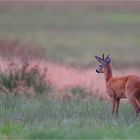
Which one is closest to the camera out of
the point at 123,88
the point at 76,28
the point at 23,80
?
the point at 123,88

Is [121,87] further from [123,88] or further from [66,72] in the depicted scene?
[66,72]

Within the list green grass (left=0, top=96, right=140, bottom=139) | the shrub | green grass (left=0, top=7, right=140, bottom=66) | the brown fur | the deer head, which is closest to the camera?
green grass (left=0, top=96, right=140, bottom=139)

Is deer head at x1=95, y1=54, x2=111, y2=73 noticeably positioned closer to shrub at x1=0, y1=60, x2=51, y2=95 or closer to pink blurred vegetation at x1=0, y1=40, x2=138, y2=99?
pink blurred vegetation at x1=0, y1=40, x2=138, y2=99

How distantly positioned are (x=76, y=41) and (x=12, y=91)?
17.9 metres

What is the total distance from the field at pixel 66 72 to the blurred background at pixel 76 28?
0.12ft

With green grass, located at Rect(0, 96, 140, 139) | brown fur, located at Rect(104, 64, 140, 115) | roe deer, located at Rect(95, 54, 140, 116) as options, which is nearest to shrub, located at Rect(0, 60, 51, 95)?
green grass, located at Rect(0, 96, 140, 139)

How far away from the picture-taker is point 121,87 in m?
18.4

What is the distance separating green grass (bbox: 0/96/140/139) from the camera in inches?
603

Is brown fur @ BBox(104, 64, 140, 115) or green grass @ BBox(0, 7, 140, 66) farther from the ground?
green grass @ BBox(0, 7, 140, 66)

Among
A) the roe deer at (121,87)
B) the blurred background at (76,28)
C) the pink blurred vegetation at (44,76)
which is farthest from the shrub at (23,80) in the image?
the blurred background at (76,28)

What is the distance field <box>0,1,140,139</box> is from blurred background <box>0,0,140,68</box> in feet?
0.12

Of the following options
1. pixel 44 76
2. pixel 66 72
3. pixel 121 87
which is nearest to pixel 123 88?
pixel 121 87

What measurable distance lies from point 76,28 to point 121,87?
93.0 ft

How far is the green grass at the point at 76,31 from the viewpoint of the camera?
34594 mm
